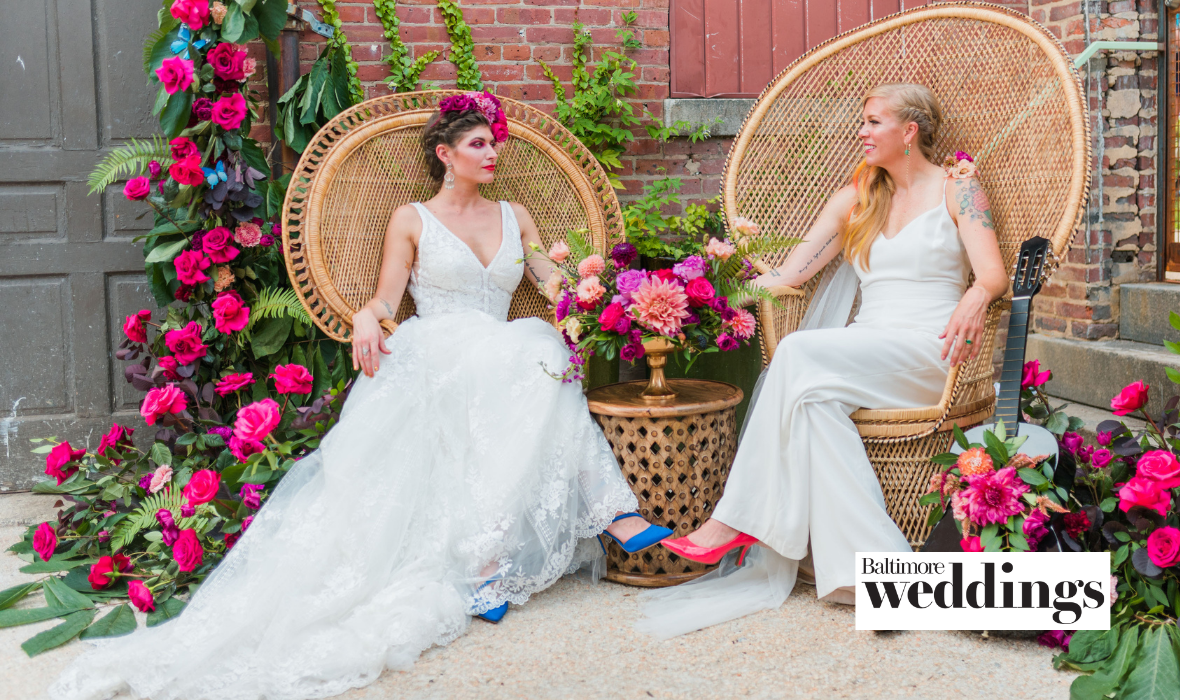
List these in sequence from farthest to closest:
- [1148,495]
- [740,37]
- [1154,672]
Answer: [740,37] < [1148,495] < [1154,672]

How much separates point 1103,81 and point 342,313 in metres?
3.33

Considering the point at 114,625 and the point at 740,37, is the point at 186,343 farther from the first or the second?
the point at 740,37

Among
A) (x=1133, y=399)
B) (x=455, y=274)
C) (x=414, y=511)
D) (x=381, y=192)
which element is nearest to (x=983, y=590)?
(x=1133, y=399)

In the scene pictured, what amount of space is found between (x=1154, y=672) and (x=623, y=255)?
1671mm

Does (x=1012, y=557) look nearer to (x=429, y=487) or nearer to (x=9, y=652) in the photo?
(x=429, y=487)

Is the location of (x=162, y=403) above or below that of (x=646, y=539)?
above

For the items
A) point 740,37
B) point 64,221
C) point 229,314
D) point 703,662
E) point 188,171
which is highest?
point 740,37

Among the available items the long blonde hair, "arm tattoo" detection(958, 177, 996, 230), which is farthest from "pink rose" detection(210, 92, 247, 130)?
"arm tattoo" detection(958, 177, 996, 230)

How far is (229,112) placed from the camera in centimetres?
310

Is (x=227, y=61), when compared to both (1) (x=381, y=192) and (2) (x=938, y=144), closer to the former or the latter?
(1) (x=381, y=192)

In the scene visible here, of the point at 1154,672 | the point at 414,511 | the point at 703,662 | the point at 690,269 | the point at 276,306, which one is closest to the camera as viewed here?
the point at 1154,672

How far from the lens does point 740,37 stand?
13.0 feet

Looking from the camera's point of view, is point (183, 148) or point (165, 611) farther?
point (183, 148)

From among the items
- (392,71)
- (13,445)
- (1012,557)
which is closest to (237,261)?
(392,71)
